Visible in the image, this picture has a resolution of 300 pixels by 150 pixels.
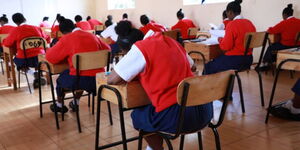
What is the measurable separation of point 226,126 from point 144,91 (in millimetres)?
1424

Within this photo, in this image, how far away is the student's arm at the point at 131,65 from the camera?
1643mm

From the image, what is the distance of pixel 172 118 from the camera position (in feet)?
5.49

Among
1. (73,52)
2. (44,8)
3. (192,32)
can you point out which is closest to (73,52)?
(73,52)

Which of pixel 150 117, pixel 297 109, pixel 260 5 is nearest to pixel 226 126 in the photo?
pixel 297 109

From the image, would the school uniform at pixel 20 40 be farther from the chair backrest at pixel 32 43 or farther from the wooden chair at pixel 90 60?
the wooden chair at pixel 90 60

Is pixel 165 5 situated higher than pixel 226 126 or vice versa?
pixel 165 5

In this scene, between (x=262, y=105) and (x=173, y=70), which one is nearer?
(x=173, y=70)

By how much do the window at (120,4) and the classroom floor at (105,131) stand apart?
620 cm

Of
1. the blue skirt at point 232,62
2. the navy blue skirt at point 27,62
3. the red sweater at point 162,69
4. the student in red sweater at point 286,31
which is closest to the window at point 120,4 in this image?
the student in red sweater at point 286,31

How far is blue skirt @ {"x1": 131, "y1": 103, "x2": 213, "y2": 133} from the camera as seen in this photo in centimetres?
167

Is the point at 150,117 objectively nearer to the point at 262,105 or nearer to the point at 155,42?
the point at 155,42

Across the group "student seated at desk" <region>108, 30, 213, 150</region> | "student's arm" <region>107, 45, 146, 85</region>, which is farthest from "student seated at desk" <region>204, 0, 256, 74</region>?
"student's arm" <region>107, 45, 146, 85</region>

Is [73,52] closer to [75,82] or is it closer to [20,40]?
[75,82]

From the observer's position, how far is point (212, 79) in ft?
5.06
